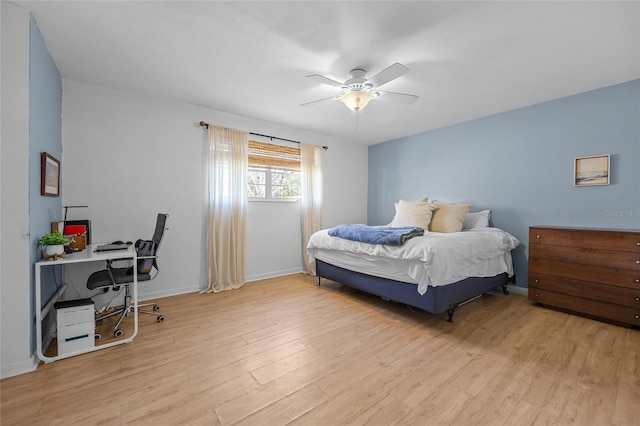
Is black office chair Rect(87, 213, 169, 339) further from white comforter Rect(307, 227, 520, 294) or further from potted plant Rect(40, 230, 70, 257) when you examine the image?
white comforter Rect(307, 227, 520, 294)

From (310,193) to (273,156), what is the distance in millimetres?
885

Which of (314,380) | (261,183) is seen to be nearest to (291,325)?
(314,380)

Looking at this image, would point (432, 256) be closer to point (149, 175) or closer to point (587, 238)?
point (587, 238)

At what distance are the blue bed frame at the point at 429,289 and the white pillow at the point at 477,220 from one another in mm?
700

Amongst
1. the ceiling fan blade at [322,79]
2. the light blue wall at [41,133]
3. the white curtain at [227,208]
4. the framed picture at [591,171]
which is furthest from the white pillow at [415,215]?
the light blue wall at [41,133]

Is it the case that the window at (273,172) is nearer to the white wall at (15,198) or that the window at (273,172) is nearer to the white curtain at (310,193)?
the white curtain at (310,193)

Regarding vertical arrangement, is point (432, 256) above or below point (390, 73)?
below

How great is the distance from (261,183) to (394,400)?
331cm

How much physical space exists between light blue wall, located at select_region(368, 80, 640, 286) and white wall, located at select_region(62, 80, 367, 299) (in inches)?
110

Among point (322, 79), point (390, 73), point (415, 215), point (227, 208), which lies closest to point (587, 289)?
point (415, 215)

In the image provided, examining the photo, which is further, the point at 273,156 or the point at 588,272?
the point at 273,156

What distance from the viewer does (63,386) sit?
1615 millimetres

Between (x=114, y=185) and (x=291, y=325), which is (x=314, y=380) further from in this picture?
(x=114, y=185)

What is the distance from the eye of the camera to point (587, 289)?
2572 millimetres
